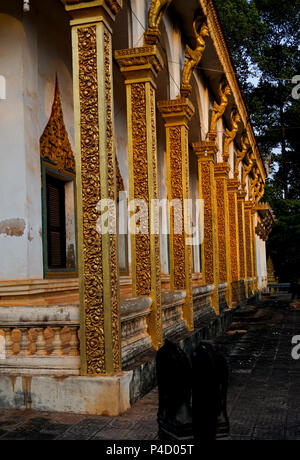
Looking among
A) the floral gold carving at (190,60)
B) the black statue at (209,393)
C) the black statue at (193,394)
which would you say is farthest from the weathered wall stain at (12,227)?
the black statue at (209,393)

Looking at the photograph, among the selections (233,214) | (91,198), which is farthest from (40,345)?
(233,214)

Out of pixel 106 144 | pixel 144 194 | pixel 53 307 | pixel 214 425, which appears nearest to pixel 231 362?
pixel 144 194

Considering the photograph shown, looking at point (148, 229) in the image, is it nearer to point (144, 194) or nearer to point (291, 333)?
point (144, 194)

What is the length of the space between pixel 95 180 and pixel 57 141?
278 cm

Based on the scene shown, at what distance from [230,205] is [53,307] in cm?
1251

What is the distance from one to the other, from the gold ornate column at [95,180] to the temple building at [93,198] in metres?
0.01

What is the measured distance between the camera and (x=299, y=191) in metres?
38.4

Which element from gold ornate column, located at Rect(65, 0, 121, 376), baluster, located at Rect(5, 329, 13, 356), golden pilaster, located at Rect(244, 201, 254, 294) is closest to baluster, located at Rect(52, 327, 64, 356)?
gold ornate column, located at Rect(65, 0, 121, 376)

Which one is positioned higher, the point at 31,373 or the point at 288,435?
the point at 31,373

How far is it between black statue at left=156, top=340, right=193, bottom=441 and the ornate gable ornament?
5.19 meters

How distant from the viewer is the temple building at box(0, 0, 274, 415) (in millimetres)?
5113

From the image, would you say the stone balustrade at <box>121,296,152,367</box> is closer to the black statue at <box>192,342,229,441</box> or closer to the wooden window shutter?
the wooden window shutter

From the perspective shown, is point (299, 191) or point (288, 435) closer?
point (288, 435)

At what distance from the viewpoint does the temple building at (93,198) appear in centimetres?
511
